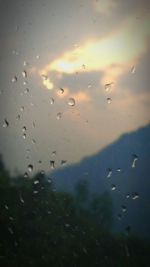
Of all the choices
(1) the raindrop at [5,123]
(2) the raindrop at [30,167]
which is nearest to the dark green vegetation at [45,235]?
(2) the raindrop at [30,167]

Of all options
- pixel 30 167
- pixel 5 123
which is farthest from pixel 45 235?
pixel 5 123

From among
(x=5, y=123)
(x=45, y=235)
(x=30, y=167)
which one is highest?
(x=5, y=123)

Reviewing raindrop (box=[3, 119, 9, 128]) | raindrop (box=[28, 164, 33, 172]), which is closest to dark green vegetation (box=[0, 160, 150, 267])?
raindrop (box=[28, 164, 33, 172])

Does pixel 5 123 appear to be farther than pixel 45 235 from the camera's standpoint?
No

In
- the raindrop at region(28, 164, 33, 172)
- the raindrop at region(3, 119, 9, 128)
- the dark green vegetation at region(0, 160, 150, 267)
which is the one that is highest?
the raindrop at region(3, 119, 9, 128)

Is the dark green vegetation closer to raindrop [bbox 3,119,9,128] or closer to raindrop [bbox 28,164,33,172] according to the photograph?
raindrop [bbox 28,164,33,172]

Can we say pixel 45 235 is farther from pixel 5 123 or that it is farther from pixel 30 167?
pixel 5 123

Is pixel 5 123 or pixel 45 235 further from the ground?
pixel 5 123

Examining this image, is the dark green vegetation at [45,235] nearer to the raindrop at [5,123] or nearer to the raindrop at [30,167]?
the raindrop at [30,167]

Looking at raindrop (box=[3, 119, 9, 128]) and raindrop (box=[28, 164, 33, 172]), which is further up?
raindrop (box=[3, 119, 9, 128])

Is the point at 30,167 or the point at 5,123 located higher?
the point at 5,123

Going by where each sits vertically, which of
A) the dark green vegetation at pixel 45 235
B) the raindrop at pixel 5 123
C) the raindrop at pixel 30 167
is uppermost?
the raindrop at pixel 5 123

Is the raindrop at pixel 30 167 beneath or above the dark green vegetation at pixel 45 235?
above

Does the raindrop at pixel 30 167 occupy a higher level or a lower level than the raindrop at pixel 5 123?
lower
